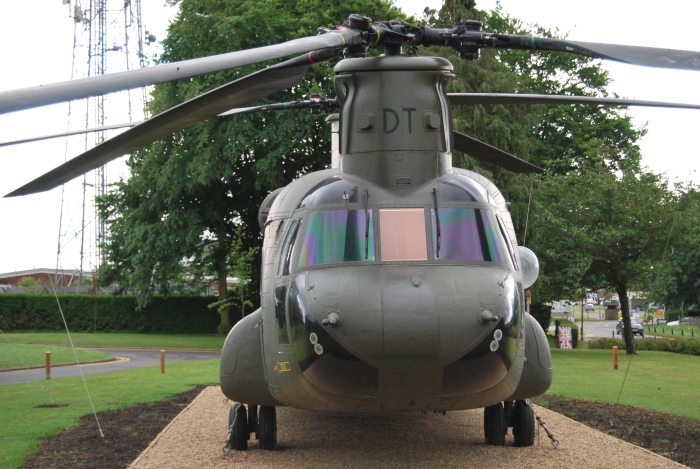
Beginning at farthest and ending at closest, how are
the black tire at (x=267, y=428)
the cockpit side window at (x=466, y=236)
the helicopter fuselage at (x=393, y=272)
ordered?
the black tire at (x=267, y=428), the cockpit side window at (x=466, y=236), the helicopter fuselage at (x=393, y=272)

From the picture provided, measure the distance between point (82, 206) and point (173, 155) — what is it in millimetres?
4561

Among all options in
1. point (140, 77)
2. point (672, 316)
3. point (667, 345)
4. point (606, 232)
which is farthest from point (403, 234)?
point (672, 316)

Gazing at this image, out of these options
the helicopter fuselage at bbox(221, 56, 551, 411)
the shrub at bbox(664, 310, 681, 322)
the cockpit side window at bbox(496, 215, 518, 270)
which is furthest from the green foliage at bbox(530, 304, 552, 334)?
the shrub at bbox(664, 310, 681, 322)

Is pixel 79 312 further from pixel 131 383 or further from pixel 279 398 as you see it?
pixel 279 398

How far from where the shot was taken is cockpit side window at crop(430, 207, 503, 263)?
7.84 m

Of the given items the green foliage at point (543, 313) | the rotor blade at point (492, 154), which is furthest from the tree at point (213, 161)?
the rotor blade at point (492, 154)

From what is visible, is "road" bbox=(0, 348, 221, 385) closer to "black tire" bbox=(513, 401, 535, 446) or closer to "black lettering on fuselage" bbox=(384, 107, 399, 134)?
"black tire" bbox=(513, 401, 535, 446)

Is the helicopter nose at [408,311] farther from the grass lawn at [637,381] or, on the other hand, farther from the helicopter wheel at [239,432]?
the grass lawn at [637,381]

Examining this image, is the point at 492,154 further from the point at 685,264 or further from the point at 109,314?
the point at 685,264

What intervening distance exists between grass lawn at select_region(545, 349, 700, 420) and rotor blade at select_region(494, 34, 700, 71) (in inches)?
352

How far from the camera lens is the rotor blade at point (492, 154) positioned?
10627 millimetres

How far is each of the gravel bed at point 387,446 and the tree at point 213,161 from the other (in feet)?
64.7

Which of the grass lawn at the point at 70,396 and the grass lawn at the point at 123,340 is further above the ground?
the grass lawn at the point at 123,340

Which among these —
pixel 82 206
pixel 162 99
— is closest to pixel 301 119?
pixel 162 99
